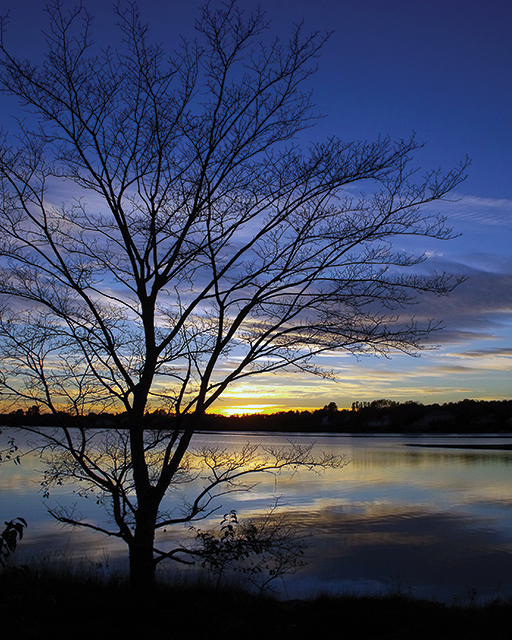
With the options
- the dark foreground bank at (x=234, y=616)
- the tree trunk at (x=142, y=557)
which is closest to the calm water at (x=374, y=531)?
the dark foreground bank at (x=234, y=616)

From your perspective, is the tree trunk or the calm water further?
the calm water

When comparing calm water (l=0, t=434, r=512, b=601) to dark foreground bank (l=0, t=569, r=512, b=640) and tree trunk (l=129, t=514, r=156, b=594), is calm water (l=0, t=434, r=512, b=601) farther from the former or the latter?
tree trunk (l=129, t=514, r=156, b=594)

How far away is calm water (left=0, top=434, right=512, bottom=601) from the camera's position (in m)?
12.3

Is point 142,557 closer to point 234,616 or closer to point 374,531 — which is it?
point 234,616

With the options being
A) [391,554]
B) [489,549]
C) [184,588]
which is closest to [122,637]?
[184,588]

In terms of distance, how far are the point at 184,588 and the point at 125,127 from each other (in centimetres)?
765

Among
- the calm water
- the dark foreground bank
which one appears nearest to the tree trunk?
the dark foreground bank

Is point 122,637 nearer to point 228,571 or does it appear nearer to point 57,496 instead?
point 228,571

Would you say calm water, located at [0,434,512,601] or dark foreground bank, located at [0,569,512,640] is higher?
dark foreground bank, located at [0,569,512,640]

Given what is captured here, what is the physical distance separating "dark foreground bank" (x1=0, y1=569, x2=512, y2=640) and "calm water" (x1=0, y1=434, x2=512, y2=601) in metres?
2.45

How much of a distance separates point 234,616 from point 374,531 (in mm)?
11538

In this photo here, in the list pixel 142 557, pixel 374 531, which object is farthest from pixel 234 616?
pixel 374 531

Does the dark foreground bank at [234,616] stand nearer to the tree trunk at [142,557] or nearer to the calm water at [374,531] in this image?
the tree trunk at [142,557]

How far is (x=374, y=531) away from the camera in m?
17.6
